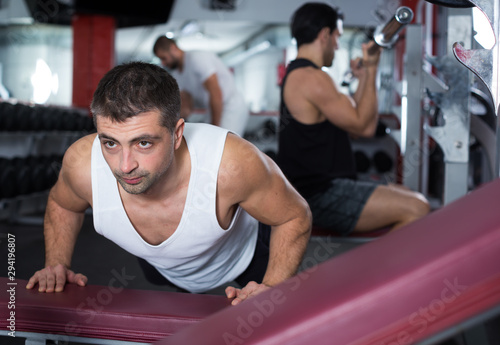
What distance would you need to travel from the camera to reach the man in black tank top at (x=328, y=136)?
1989 millimetres

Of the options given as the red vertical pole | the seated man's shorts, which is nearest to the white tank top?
the seated man's shorts

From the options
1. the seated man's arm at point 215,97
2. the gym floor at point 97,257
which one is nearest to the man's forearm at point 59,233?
the gym floor at point 97,257

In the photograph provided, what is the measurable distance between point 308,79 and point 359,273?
4.94 feet

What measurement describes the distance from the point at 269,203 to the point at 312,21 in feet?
3.84

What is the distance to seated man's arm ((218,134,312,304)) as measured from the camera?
122 centimetres

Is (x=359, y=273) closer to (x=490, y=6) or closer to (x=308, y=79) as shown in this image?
(x=490, y=6)

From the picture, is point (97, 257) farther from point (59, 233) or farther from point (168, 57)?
point (59, 233)

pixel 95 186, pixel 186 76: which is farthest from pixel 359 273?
pixel 186 76

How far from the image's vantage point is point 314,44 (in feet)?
7.20

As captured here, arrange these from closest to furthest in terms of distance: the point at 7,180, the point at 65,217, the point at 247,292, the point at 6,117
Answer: the point at 247,292, the point at 65,217, the point at 7,180, the point at 6,117

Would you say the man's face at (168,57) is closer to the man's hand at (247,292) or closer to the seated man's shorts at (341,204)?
the seated man's shorts at (341,204)

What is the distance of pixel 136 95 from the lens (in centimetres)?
111

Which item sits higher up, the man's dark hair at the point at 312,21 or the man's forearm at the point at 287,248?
the man's dark hair at the point at 312,21

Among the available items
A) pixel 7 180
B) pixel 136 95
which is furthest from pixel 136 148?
pixel 7 180
